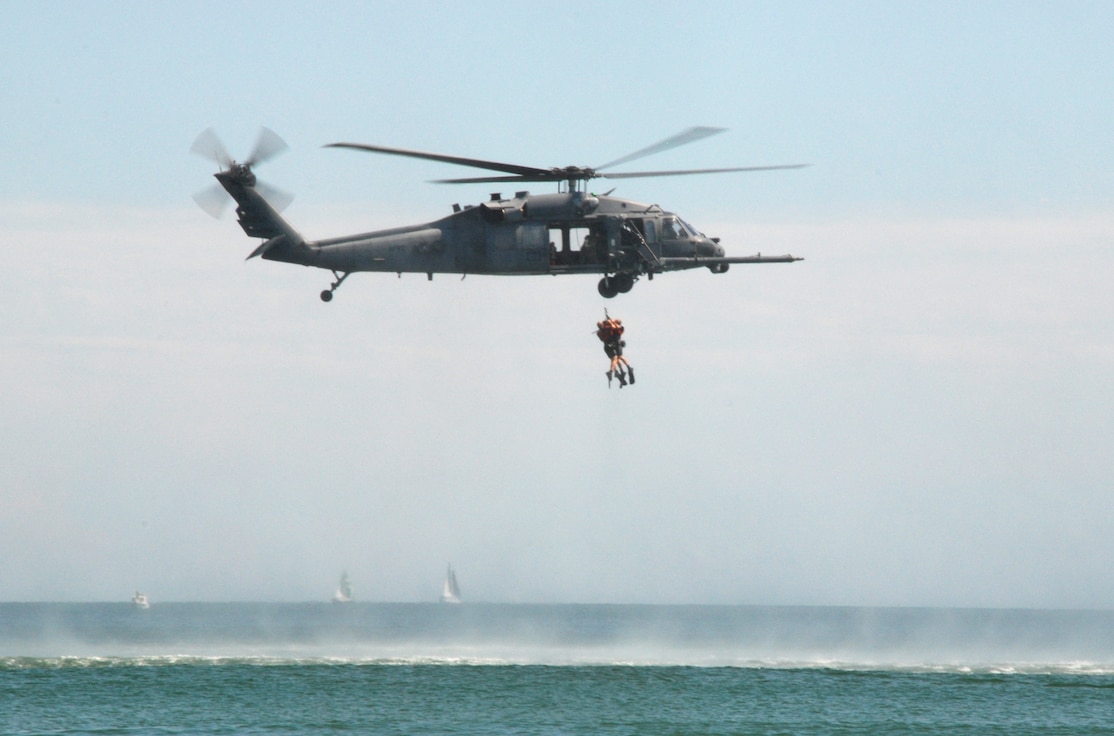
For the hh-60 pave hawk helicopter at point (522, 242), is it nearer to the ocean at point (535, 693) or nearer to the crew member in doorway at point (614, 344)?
the crew member in doorway at point (614, 344)

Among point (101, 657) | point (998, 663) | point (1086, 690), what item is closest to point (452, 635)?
point (101, 657)

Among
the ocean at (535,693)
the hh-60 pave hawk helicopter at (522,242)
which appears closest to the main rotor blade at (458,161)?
the hh-60 pave hawk helicopter at (522,242)

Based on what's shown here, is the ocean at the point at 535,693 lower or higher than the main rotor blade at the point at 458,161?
lower

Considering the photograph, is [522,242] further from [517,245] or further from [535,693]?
[535,693]

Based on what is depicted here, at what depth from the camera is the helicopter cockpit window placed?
34688mm

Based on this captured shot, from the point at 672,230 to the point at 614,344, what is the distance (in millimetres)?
3462

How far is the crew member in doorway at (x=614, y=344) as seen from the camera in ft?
112

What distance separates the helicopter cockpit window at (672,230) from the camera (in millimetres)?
34688

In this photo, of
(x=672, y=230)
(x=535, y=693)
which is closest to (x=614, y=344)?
(x=672, y=230)

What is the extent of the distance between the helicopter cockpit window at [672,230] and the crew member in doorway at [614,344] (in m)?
2.64

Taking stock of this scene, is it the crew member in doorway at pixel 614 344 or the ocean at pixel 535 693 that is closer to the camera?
the crew member in doorway at pixel 614 344

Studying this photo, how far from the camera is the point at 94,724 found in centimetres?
5056

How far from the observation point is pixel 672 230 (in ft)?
114

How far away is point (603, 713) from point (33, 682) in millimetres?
28906
